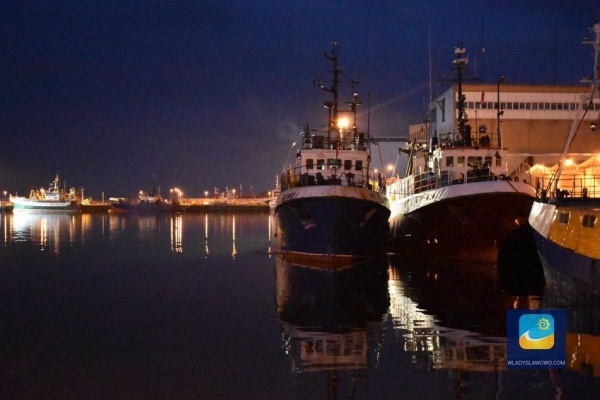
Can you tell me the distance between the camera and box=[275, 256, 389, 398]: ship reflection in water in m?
12.7

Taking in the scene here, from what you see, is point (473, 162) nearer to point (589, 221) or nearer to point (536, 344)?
point (589, 221)

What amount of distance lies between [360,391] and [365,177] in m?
22.0

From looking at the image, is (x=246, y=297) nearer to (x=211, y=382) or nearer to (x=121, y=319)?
(x=121, y=319)

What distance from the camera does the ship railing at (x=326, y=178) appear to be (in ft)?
98.6

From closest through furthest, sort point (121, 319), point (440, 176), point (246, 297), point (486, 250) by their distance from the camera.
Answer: point (121, 319)
point (246, 297)
point (486, 250)
point (440, 176)

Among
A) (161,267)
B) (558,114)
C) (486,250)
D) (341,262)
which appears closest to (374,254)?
(341,262)

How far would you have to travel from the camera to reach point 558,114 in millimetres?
55344

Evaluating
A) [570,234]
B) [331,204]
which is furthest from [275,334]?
[331,204]

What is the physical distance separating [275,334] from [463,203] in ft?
49.1

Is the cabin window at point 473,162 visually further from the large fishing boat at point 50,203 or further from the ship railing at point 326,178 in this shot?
the large fishing boat at point 50,203

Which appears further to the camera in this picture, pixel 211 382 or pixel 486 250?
pixel 486 250

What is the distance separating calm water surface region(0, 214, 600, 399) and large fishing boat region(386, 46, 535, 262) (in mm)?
1461

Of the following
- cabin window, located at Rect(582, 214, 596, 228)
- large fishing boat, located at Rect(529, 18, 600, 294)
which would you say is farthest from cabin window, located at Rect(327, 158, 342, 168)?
cabin window, located at Rect(582, 214, 596, 228)

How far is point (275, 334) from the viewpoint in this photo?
617 inches
